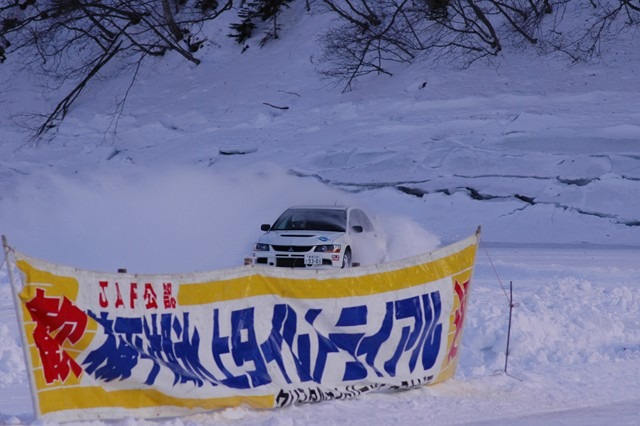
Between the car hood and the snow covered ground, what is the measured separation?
2.55 metres

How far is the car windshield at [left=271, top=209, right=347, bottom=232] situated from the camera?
17.0m

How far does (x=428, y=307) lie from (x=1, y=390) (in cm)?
407

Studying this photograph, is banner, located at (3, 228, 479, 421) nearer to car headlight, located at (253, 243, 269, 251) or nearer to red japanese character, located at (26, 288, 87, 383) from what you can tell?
red japanese character, located at (26, 288, 87, 383)

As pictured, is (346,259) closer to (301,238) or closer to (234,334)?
(301,238)

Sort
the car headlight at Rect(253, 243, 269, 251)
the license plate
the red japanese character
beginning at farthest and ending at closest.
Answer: the car headlight at Rect(253, 243, 269, 251) → the license plate → the red japanese character

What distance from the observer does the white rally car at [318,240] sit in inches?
643

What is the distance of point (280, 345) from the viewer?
27.5 feet

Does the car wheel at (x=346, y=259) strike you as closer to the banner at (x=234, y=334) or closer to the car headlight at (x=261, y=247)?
the car headlight at (x=261, y=247)

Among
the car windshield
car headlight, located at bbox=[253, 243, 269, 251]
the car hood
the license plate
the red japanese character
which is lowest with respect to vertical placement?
the license plate

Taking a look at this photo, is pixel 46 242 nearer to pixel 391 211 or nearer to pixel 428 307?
pixel 391 211

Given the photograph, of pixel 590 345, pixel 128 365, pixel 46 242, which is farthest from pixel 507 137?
pixel 128 365

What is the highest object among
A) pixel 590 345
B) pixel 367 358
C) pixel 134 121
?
pixel 134 121

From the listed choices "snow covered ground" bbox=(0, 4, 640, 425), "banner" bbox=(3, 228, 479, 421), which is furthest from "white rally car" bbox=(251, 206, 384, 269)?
"banner" bbox=(3, 228, 479, 421)

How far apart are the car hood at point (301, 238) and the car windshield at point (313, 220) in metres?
0.26
